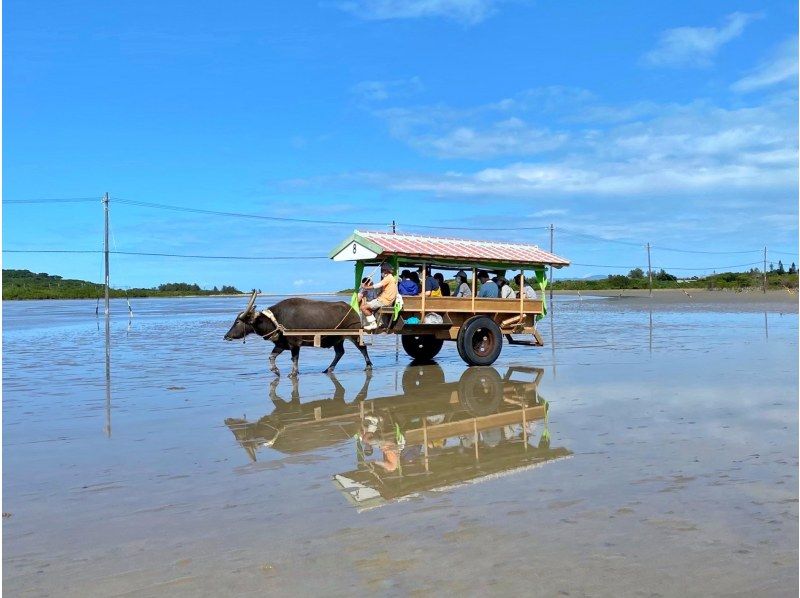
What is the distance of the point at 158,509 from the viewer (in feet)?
18.3

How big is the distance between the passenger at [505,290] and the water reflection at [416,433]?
3.31 m

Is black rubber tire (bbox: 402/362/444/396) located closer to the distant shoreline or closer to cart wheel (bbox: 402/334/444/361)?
cart wheel (bbox: 402/334/444/361)

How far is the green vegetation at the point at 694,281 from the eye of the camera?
2633 inches

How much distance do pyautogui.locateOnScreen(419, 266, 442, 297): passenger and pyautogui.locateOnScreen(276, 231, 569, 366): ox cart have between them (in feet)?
0.64

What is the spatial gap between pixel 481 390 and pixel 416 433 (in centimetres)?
344

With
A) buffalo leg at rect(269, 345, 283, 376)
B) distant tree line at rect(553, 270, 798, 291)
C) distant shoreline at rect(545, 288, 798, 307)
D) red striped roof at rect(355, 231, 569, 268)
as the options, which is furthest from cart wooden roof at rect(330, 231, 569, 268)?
distant tree line at rect(553, 270, 798, 291)

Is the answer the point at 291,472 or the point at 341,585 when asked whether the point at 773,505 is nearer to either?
the point at 341,585

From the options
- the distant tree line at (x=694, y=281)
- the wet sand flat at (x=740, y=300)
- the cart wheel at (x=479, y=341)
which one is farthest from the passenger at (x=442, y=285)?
the distant tree line at (x=694, y=281)

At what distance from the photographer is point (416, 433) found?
8.15 m

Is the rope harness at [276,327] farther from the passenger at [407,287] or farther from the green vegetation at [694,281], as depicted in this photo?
the green vegetation at [694,281]

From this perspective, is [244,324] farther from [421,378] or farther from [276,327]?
[421,378]

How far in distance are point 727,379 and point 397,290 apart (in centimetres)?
562

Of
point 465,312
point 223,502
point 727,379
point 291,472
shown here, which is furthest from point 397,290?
point 223,502

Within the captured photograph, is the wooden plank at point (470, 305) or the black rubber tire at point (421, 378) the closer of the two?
the black rubber tire at point (421, 378)
